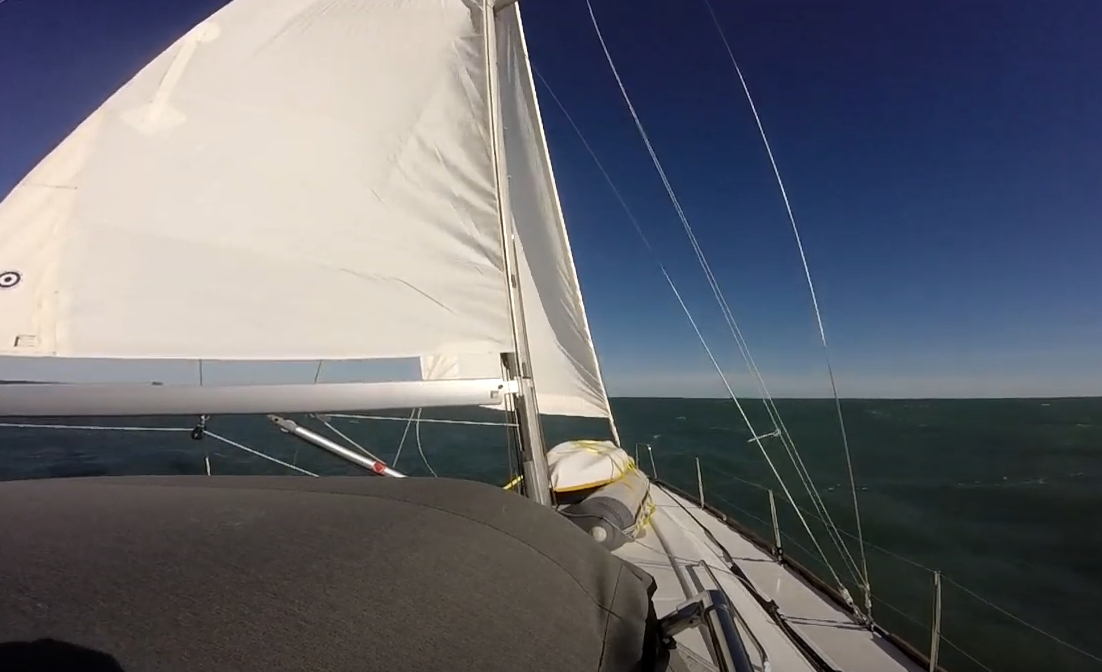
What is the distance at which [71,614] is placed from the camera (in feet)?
2.61

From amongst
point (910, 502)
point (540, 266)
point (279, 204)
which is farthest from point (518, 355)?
point (910, 502)

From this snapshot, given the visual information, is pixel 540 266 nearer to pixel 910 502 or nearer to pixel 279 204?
pixel 279 204

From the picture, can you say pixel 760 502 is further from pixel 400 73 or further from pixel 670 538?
pixel 400 73

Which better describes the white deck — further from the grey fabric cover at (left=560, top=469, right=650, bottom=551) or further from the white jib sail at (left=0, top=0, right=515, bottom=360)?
the white jib sail at (left=0, top=0, right=515, bottom=360)

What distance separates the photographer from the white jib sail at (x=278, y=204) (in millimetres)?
2631

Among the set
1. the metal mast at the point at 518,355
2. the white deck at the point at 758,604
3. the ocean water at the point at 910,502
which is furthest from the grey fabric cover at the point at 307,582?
the ocean water at the point at 910,502

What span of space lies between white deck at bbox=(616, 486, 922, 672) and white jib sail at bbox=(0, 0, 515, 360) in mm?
2217

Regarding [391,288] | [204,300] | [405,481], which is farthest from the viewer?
[391,288]

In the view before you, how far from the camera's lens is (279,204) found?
296cm

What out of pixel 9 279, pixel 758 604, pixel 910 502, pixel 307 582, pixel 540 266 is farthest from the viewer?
pixel 910 502

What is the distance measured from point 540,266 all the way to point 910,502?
21735mm

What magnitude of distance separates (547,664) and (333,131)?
10.2 ft

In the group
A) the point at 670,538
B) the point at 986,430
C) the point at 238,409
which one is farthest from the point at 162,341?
the point at 986,430

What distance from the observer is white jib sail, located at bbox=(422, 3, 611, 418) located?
14.4 feet
